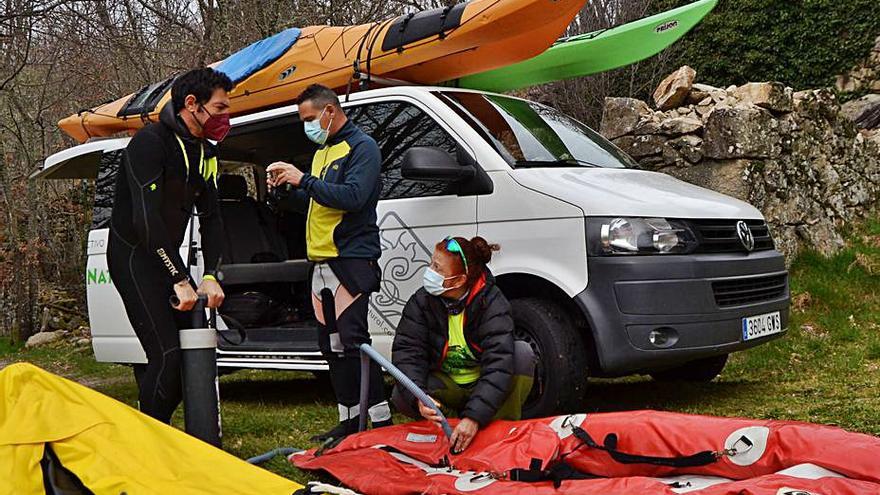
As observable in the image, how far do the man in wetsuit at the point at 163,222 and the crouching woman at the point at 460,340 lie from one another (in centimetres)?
94

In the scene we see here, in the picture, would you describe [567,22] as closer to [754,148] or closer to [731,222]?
[731,222]

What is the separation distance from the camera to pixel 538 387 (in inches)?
182

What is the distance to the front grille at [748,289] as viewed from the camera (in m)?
4.76

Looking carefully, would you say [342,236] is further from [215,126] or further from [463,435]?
[463,435]

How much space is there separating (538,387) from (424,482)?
1.36m

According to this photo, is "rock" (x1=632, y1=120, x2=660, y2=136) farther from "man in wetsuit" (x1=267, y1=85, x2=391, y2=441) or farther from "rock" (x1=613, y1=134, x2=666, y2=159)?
"man in wetsuit" (x1=267, y1=85, x2=391, y2=441)

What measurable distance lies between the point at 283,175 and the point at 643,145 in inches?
216

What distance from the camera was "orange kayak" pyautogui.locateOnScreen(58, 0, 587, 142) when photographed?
17.2 feet

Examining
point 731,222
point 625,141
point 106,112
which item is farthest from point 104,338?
point 625,141

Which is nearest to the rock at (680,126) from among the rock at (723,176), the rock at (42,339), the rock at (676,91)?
the rock at (723,176)

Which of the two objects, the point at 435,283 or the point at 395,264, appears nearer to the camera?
the point at 435,283

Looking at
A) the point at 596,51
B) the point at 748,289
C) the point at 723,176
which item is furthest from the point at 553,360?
the point at 723,176

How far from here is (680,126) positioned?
891cm

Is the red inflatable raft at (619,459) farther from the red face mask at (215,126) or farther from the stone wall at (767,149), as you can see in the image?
the stone wall at (767,149)
